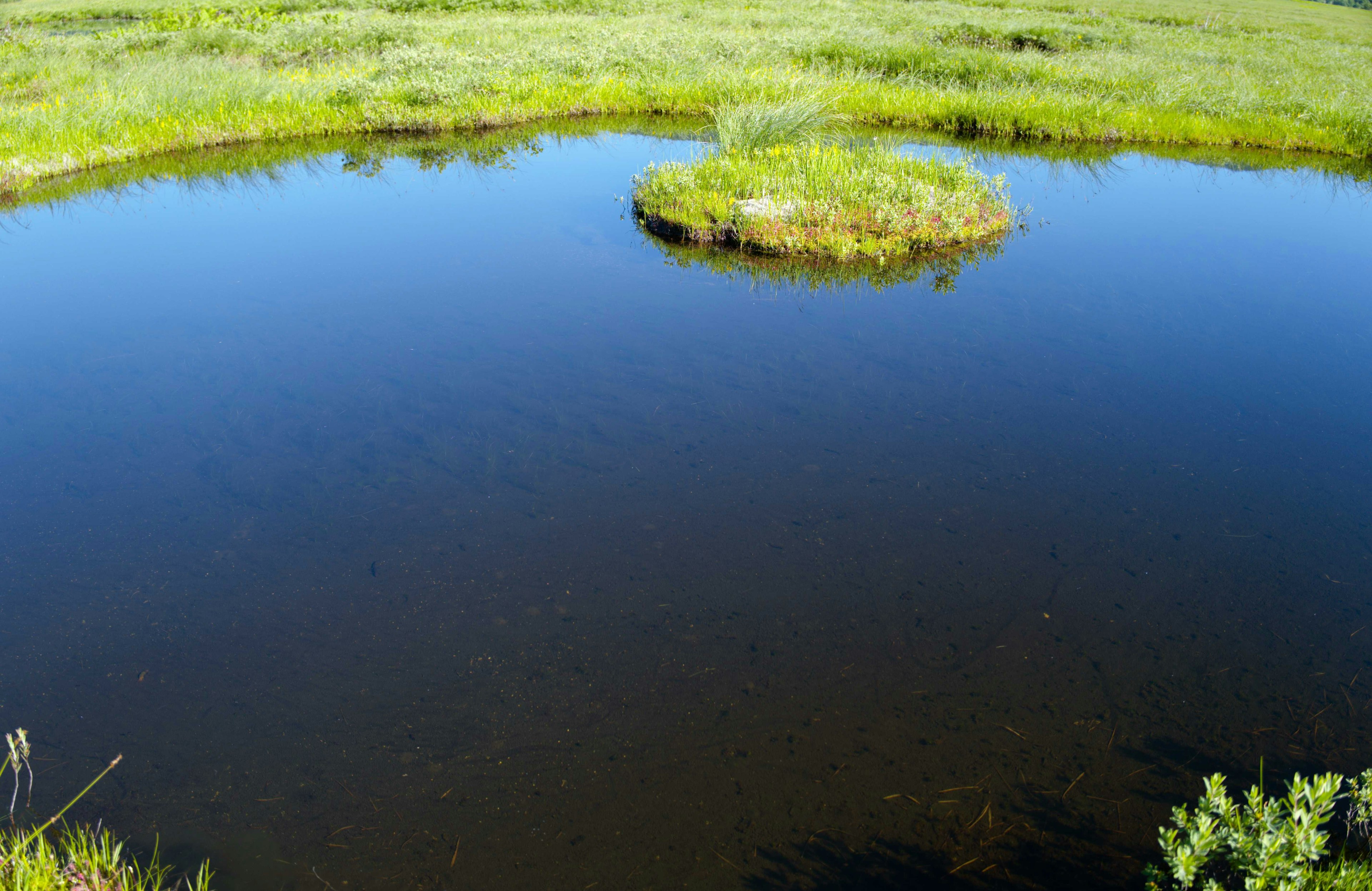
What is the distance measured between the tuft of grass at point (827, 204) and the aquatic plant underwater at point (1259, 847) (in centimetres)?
730

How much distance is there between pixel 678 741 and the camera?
3.53 m

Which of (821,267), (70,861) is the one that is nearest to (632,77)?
(821,267)

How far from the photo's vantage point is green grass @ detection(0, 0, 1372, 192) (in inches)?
571

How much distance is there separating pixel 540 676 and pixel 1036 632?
2386 millimetres

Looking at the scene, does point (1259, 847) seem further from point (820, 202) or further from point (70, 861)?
point (820, 202)

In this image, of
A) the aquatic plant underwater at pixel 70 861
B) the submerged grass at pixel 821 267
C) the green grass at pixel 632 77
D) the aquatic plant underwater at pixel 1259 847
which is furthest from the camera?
the green grass at pixel 632 77

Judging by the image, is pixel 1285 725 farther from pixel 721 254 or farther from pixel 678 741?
pixel 721 254

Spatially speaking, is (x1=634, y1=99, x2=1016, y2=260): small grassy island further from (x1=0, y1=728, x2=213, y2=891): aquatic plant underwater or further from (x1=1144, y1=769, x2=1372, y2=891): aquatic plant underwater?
(x1=0, y1=728, x2=213, y2=891): aquatic plant underwater

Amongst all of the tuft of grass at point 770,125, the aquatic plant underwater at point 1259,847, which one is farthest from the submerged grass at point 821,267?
the aquatic plant underwater at point 1259,847

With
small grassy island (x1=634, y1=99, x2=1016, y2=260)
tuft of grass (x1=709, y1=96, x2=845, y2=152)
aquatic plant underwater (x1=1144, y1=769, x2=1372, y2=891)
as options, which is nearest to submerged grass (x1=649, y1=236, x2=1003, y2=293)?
small grassy island (x1=634, y1=99, x2=1016, y2=260)

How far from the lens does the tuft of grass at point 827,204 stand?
9539 mm

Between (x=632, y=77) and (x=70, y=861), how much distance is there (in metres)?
18.6

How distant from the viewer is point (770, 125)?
1202 centimetres

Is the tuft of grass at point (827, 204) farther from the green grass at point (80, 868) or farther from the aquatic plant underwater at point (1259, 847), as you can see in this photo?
the green grass at point (80, 868)
